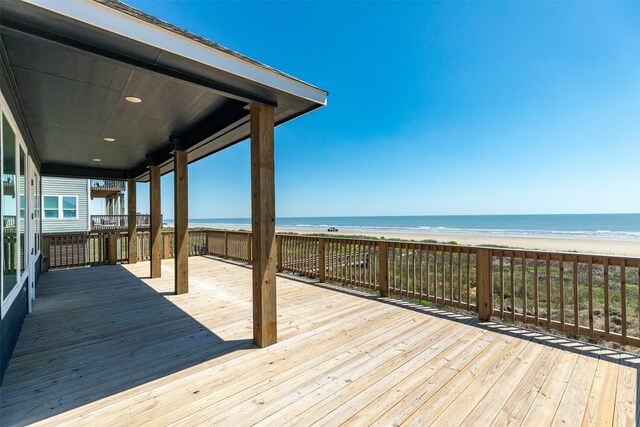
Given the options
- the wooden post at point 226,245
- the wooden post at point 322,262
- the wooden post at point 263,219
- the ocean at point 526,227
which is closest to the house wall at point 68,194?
the wooden post at point 226,245

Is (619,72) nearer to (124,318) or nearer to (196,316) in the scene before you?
(196,316)

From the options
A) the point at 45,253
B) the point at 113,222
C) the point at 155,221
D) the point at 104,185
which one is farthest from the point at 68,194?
the point at 155,221

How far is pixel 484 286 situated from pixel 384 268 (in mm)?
1460

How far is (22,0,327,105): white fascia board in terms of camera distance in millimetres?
1510

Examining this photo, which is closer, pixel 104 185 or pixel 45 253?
pixel 45 253

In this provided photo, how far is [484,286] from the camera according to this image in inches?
135

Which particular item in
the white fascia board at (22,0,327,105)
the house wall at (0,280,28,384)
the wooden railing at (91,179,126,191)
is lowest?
the house wall at (0,280,28,384)

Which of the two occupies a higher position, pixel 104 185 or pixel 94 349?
pixel 104 185

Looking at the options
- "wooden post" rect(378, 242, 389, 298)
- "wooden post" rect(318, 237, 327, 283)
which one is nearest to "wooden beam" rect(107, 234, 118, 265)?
"wooden post" rect(318, 237, 327, 283)

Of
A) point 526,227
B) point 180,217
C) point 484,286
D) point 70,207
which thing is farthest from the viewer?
point 526,227

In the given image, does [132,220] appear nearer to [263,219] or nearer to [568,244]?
[263,219]

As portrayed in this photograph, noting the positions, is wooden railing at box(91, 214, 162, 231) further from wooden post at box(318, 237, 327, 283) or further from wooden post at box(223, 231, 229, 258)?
wooden post at box(318, 237, 327, 283)

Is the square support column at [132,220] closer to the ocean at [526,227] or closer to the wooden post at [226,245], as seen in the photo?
the wooden post at [226,245]

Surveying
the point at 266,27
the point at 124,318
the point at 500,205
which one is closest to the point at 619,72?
the point at 266,27
